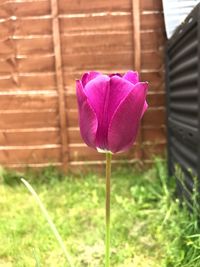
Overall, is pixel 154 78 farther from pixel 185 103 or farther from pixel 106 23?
pixel 185 103

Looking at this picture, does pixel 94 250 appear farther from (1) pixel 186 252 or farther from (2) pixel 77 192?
(2) pixel 77 192

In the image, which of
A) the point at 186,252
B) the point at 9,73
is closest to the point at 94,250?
the point at 186,252

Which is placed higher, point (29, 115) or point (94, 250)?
point (29, 115)

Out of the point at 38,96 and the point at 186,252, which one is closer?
the point at 186,252

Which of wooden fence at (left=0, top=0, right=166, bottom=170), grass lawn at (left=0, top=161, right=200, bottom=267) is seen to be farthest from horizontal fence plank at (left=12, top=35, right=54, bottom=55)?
grass lawn at (left=0, top=161, right=200, bottom=267)

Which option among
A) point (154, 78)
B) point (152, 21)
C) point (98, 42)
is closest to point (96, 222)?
point (154, 78)

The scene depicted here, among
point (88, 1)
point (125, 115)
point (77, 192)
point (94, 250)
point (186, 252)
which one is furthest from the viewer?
point (88, 1)

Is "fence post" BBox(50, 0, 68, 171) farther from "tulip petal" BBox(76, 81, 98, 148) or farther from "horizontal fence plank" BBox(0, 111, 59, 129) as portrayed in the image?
"tulip petal" BBox(76, 81, 98, 148)
